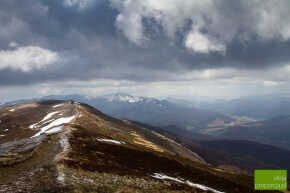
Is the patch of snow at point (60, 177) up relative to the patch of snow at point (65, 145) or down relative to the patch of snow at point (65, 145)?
up

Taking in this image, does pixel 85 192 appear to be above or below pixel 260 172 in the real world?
above

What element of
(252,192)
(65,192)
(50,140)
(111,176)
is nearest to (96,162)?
(111,176)

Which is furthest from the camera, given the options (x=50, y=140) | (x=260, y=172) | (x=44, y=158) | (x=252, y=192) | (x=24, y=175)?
(x=50, y=140)

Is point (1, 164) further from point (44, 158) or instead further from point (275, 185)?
point (275, 185)

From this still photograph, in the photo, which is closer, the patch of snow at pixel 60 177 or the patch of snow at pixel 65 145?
the patch of snow at pixel 60 177

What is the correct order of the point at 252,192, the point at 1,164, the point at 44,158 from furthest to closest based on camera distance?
the point at 252,192
the point at 44,158
the point at 1,164

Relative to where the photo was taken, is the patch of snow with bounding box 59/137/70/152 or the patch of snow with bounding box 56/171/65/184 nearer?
the patch of snow with bounding box 56/171/65/184

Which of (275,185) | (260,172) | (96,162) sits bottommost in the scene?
(275,185)

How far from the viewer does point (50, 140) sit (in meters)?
42.3

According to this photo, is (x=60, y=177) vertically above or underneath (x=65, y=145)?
above

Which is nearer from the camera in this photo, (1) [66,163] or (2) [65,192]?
(2) [65,192]

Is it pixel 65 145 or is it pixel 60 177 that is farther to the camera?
pixel 65 145

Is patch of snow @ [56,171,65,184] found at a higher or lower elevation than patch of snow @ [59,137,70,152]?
higher

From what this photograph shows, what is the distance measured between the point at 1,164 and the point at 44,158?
517cm
